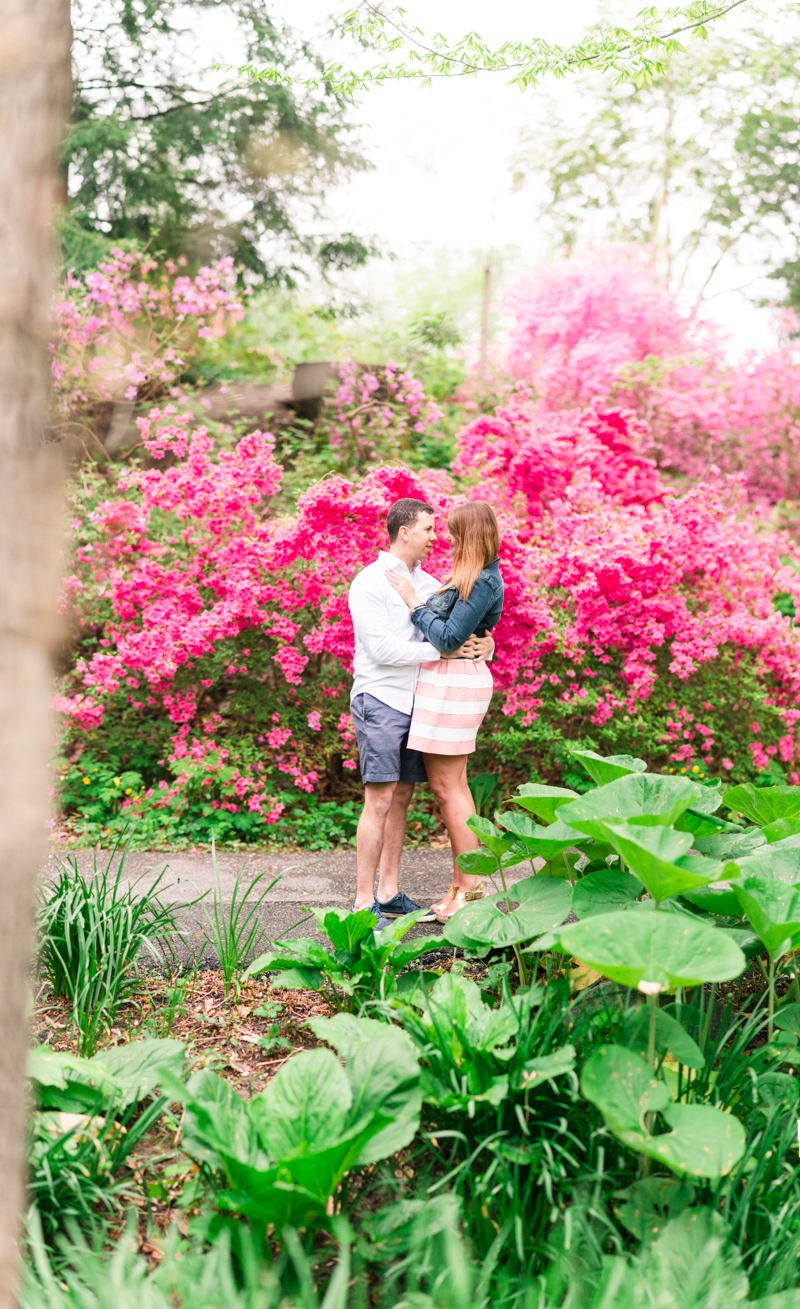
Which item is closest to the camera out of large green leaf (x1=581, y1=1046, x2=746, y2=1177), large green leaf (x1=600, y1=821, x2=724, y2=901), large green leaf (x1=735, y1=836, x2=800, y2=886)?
large green leaf (x1=581, y1=1046, x2=746, y2=1177)

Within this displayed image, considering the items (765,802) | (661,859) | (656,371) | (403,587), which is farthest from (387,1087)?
(656,371)

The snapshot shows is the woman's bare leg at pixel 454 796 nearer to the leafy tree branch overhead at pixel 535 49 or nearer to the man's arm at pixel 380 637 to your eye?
the man's arm at pixel 380 637

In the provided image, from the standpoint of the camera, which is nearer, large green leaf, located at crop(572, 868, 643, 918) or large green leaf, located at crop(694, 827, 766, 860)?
large green leaf, located at crop(572, 868, 643, 918)

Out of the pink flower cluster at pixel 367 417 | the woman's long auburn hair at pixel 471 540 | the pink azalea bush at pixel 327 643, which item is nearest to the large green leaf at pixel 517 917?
the woman's long auburn hair at pixel 471 540

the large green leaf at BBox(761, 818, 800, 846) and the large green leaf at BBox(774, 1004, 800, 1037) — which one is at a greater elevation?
the large green leaf at BBox(761, 818, 800, 846)

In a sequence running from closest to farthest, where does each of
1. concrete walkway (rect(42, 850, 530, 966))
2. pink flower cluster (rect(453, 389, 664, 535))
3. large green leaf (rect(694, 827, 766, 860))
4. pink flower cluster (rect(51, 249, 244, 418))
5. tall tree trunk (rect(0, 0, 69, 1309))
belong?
tall tree trunk (rect(0, 0, 69, 1309)) < large green leaf (rect(694, 827, 766, 860)) < concrete walkway (rect(42, 850, 530, 966)) < pink flower cluster (rect(453, 389, 664, 535)) < pink flower cluster (rect(51, 249, 244, 418))

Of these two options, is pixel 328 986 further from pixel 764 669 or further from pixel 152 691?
pixel 764 669

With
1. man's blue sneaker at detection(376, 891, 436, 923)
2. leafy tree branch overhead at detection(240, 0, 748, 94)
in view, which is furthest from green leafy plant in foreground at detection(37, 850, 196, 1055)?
leafy tree branch overhead at detection(240, 0, 748, 94)

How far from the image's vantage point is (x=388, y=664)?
362cm

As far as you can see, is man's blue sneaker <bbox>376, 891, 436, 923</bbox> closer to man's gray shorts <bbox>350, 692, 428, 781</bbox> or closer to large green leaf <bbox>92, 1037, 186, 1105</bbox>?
man's gray shorts <bbox>350, 692, 428, 781</bbox>

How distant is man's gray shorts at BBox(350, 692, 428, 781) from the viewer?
3.57 meters

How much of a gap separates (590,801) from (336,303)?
1012 cm

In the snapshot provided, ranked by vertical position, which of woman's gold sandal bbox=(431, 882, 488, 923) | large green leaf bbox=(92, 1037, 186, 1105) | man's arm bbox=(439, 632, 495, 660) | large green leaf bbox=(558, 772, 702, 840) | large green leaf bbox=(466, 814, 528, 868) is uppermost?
man's arm bbox=(439, 632, 495, 660)

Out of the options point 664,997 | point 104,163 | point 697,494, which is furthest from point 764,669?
point 104,163
